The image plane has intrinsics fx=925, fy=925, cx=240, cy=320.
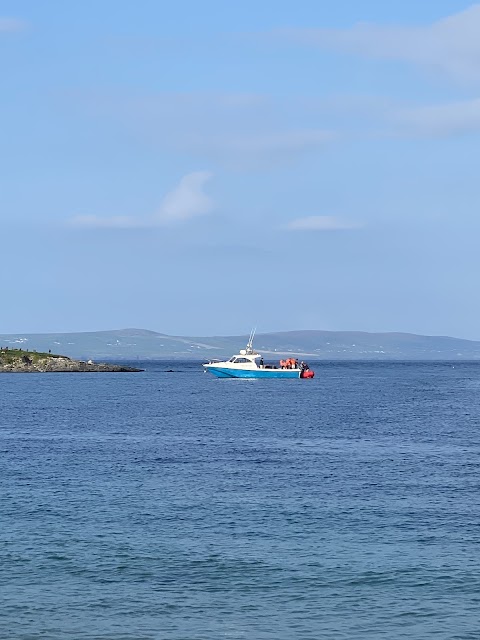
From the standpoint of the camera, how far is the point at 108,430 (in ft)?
361

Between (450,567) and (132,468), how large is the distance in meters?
36.4

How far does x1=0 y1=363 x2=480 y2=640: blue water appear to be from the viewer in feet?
118

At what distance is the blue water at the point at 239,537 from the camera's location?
35.8m

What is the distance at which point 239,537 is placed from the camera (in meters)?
48.4

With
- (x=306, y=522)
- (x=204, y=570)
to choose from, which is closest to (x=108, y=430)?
(x=306, y=522)

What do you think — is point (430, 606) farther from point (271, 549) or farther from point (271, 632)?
point (271, 549)

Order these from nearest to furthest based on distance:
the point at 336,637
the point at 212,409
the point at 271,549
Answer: the point at 336,637 → the point at 271,549 → the point at 212,409

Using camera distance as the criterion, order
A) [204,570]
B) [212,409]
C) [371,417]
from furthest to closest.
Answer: [212,409]
[371,417]
[204,570]

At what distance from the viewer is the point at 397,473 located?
71188mm

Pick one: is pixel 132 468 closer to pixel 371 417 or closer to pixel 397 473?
pixel 397 473

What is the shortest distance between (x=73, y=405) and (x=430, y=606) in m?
121

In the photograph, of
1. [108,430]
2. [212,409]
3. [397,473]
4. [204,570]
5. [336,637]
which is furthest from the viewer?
[212,409]

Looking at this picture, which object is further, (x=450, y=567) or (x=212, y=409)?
(x=212, y=409)

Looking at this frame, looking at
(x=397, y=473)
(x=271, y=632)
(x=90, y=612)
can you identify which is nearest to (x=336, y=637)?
(x=271, y=632)
